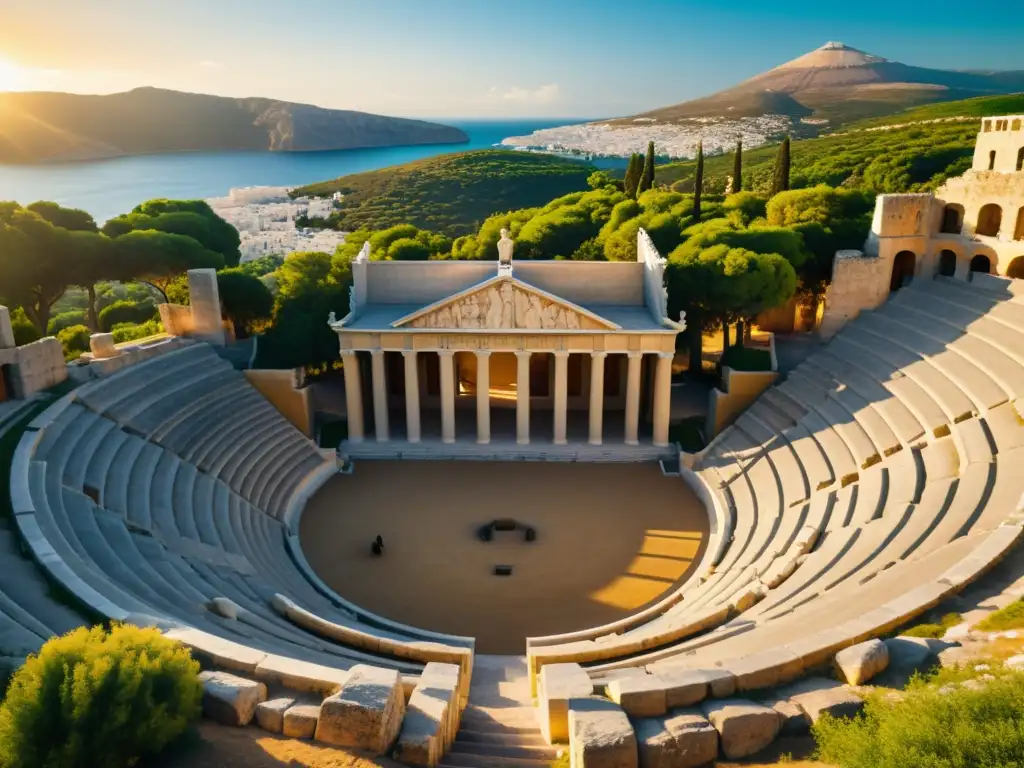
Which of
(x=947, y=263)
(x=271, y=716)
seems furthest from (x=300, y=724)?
(x=947, y=263)

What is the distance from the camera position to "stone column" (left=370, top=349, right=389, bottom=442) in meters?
30.8

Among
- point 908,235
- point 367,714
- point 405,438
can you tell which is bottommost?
point 405,438

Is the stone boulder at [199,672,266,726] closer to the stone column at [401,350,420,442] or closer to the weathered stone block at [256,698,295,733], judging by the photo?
the weathered stone block at [256,698,295,733]

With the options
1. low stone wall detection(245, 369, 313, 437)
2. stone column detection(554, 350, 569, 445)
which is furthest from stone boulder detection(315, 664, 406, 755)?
low stone wall detection(245, 369, 313, 437)

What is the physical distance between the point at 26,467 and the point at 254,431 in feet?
35.2

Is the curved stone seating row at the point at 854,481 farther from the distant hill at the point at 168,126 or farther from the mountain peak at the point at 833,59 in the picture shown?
the mountain peak at the point at 833,59

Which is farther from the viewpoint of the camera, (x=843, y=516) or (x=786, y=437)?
(x=786, y=437)

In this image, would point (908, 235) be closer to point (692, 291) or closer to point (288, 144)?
point (692, 291)

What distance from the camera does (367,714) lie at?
9.20 meters

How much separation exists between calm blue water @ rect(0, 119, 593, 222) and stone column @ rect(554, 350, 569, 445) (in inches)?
1256

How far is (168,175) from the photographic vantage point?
11650 centimetres

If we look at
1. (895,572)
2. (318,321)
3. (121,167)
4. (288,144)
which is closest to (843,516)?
(895,572)

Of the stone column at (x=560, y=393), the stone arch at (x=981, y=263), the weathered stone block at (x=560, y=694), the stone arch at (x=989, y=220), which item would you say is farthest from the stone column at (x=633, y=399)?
the weathered stone block at (x=560, y=694)

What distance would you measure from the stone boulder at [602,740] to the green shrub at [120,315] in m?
39.0
